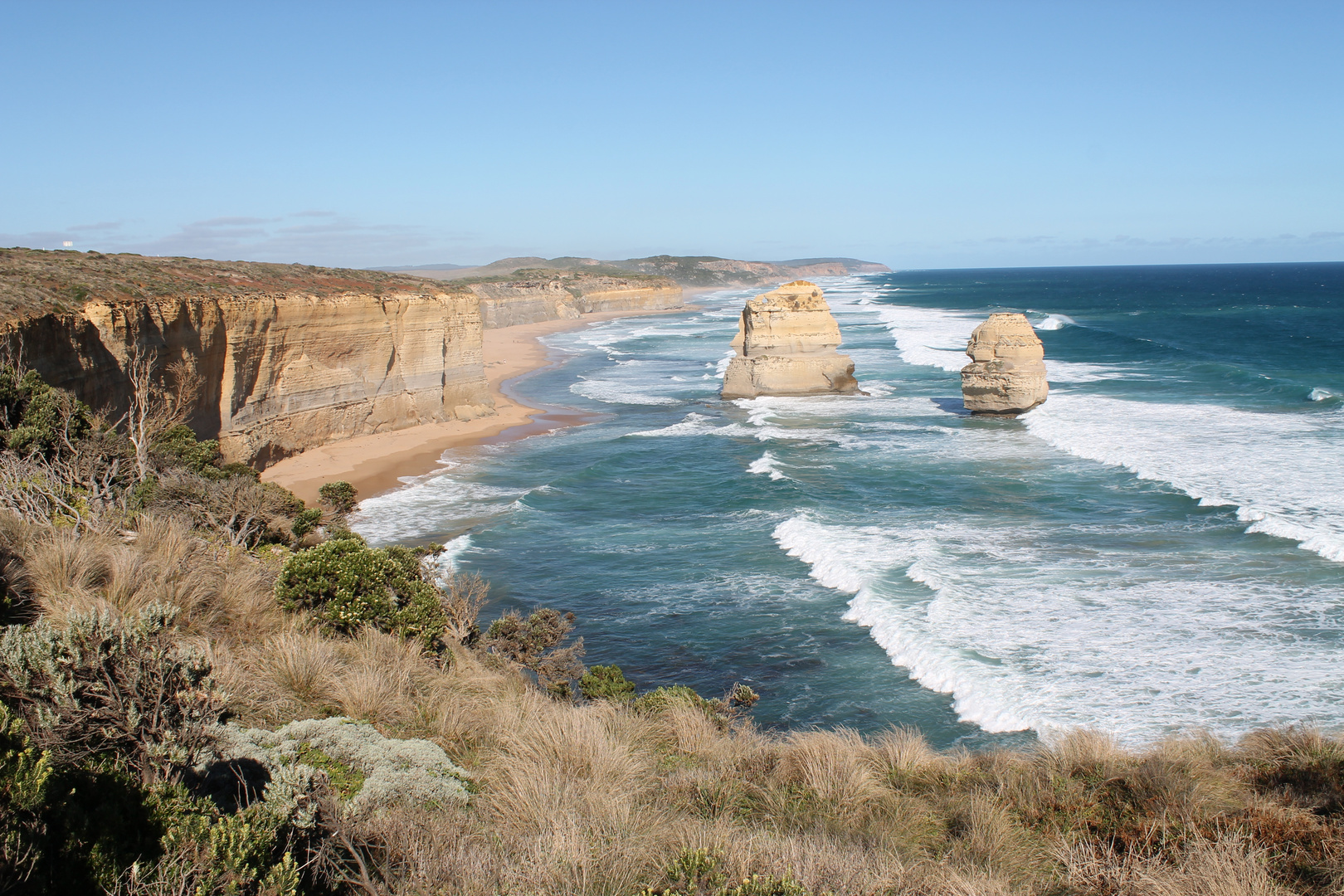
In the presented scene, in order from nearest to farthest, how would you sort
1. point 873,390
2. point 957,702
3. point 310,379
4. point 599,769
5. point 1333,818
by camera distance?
point 1333,818, point 599,769, point 957,702, point 310,379, point 873,390

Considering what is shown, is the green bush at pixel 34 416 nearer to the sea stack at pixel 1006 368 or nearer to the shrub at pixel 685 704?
the shrub at pixel 685 704

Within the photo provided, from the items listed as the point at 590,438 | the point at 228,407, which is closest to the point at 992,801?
the point at 228,407

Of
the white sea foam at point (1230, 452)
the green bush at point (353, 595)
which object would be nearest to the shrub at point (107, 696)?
the green bush at point (353, 595)

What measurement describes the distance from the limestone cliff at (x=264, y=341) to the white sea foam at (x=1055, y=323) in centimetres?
5221

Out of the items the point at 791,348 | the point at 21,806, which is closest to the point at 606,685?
the point at 21,806

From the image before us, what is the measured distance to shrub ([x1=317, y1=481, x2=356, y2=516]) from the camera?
63.8ft

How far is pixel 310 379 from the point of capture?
2780 cm

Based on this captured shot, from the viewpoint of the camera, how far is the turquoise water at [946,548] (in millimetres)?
12539

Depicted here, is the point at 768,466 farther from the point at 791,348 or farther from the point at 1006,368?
the point at 791,348

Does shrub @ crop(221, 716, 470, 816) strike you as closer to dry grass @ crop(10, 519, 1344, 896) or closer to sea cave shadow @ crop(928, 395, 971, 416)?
dry grass @ crop(10, 519, 1344, 896)

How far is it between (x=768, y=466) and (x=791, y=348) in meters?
13.5

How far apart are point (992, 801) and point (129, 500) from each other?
40.3 feet

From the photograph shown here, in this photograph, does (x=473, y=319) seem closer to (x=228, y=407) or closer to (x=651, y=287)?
(x=228, y=407)

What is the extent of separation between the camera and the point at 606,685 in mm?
11656
